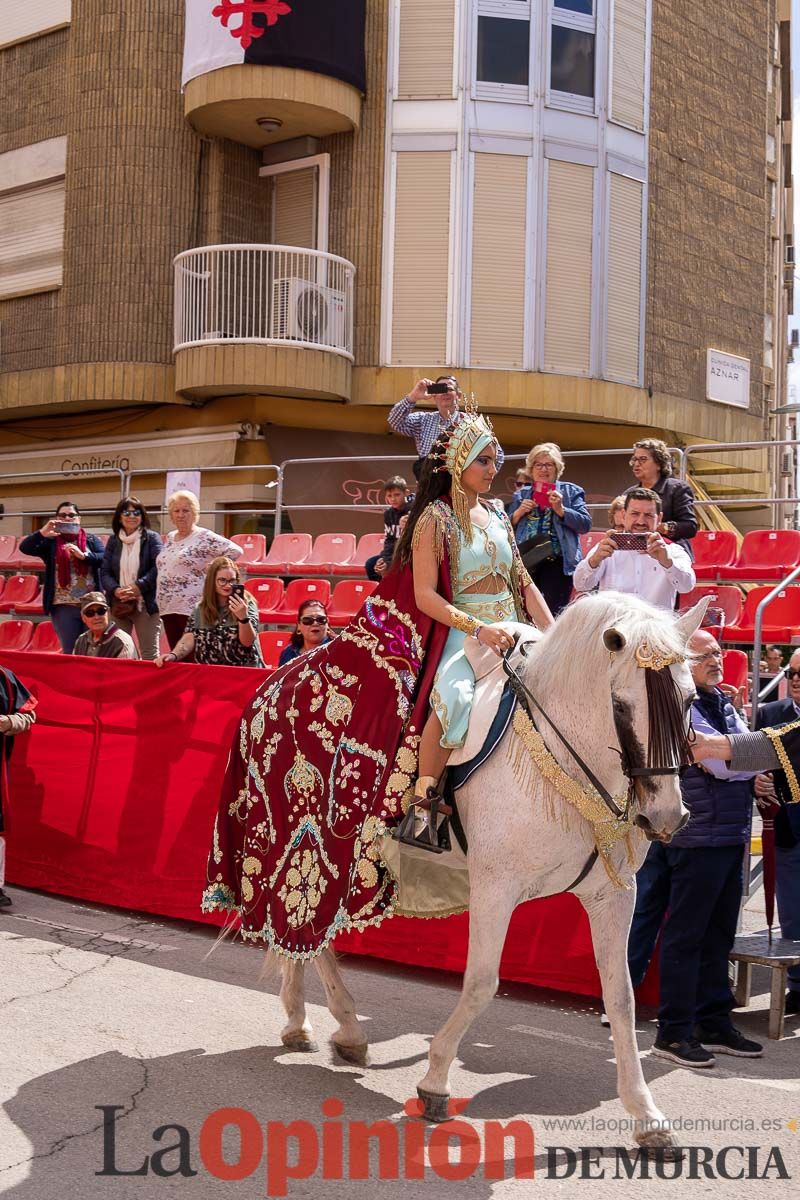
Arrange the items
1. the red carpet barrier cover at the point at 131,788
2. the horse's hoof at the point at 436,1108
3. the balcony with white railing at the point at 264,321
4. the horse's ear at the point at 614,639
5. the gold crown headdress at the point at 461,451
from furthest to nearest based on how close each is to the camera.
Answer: the balcony with white railing at the point at 264,321
the red carpet barrier cover at the point at 131,788
the gold crown headdress at the point at 461,451
the horse's hoof at the point at 436,1108
the horse's ear at the point at 614,639

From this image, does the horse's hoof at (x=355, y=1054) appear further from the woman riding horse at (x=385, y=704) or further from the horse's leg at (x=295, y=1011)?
the woman riding horse at (x=385, y=704)

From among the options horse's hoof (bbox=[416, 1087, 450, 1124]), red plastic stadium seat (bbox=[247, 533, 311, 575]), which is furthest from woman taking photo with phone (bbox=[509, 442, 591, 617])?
red plastic stadium seat (bbox=[247, 533, 311, 575])

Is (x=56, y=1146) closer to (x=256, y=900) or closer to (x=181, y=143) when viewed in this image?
(x=256, y=900)

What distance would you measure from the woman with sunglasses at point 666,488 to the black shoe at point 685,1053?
3946mm

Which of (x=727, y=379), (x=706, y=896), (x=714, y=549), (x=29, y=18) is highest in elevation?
(x=29, y=18)

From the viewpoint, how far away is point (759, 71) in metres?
23.7

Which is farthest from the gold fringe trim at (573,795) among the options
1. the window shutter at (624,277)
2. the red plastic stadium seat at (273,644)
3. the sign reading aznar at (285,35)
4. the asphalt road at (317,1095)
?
the sign reading aznar at (285,35)

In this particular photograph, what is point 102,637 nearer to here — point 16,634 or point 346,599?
point 346,599

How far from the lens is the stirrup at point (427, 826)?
5.02 metres

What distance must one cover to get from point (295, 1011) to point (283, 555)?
1082cm

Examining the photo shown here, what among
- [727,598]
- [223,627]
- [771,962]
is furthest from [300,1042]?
[727,598]

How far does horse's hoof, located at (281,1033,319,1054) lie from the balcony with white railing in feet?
48.0

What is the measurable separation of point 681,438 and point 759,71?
24.6 ft

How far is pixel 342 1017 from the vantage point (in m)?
5.71
